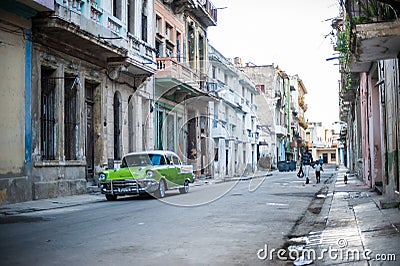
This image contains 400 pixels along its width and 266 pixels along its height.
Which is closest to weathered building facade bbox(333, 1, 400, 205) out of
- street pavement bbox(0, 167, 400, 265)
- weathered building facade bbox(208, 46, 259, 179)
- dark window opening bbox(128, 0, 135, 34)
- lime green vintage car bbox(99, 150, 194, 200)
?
street pavement bbox(0, 167, 400, 265)

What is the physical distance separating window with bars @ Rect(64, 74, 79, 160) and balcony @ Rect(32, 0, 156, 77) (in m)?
1.10

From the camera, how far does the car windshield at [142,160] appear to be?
1778 centimetres

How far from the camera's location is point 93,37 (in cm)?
1886

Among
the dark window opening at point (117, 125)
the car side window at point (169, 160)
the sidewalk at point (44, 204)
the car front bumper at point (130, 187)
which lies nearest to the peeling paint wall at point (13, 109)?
the sidewalk at point (44, 204)

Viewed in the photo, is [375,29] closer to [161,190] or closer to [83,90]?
[161,190]

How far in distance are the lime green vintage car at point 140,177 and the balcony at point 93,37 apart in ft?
15.0

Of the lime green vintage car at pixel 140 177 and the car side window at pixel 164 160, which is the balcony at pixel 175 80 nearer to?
the lime green vintage car at pixel 140 177

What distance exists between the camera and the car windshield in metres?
17.8

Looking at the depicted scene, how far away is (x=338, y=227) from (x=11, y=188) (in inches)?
381

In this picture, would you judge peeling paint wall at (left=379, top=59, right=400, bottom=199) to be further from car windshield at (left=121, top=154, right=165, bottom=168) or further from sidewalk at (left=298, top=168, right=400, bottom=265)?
car windshield at (left=121, top=154, right=165, bottom=168)

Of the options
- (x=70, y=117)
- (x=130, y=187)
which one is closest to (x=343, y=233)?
(x=130, y=187)

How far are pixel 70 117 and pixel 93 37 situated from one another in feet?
10.3

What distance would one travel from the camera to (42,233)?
9062 mm

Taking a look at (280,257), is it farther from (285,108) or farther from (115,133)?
(285,108)
